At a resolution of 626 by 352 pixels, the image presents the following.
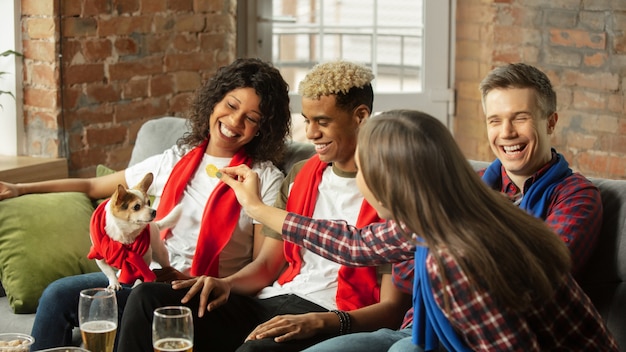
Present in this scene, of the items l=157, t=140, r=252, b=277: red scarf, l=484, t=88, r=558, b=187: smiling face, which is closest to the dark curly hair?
l=157, t=140, r=252, b=277: red scarf

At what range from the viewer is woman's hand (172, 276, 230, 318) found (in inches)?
89.5

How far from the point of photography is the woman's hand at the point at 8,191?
2.84 m

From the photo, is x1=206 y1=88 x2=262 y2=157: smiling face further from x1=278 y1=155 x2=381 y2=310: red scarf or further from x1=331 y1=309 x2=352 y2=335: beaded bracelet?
x1=331 y1=309 x2=352 y2=335: beaded bracelet

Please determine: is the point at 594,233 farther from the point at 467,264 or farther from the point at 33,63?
the point at 33,63

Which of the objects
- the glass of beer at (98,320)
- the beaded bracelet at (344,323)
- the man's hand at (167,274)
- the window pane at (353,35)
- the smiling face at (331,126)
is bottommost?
the beaded bracelet at (344,323)

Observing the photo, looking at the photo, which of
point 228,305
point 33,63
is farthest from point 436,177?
point 33,63

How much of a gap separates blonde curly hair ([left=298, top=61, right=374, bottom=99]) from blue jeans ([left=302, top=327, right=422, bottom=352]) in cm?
68

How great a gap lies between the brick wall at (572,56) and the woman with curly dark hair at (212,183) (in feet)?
5.49

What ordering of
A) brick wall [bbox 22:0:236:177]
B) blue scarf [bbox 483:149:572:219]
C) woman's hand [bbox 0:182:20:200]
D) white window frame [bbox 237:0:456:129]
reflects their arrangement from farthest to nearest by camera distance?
white window frame [bbox 237:0:456:129] < brick wall [bbox 22:0:236:177] < woman's hand [bbox 0:182:20:200] < blue scarf [bbox 483:149:572:219]

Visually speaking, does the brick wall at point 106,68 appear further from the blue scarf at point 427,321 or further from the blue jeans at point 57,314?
the blue scarf at point 427,321

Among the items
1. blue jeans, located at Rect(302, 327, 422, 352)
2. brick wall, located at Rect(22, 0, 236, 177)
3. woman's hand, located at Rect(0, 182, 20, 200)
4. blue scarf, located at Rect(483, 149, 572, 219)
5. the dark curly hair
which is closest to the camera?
blue jeans, located at Rect(302, 327, 422, 352)

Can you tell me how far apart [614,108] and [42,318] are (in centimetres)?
Result: 253

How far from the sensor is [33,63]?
3.45m

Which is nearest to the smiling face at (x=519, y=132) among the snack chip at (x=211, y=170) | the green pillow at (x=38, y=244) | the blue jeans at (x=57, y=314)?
the snack chip at (x=211, y=170)
